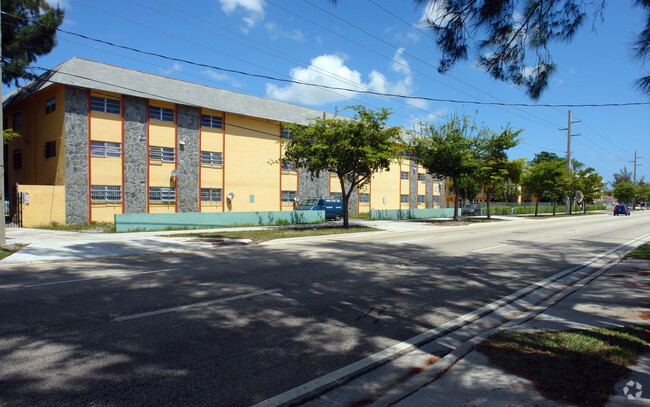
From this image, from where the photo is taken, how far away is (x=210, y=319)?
5.47 meters

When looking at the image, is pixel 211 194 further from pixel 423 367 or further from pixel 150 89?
pixel 423 367

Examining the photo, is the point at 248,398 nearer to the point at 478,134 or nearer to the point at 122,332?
the point at 122,332

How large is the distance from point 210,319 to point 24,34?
101 feet

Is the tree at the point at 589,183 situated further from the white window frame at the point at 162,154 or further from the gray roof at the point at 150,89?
the white window frame at the point at 162,154

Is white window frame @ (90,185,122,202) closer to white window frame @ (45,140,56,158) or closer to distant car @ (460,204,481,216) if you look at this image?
white window frame @ (45,140,56,158)

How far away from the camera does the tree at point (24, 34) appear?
84.6 feet

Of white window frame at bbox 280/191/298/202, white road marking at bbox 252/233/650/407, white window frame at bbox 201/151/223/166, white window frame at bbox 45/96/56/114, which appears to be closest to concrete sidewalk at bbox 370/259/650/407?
white road marking at bbox 252/233/650/407

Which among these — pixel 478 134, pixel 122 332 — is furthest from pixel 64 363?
pixel 478 134

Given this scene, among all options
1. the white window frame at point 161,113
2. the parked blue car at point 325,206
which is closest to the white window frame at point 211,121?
the white window frame at point 161,113

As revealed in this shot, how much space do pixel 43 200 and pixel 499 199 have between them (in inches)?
2751

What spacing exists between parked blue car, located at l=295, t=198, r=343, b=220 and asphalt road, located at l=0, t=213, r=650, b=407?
66.6ft

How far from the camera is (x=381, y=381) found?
3777 mm

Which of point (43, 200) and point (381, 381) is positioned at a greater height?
point (43, 200)

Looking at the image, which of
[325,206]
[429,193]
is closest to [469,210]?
[429,193]
